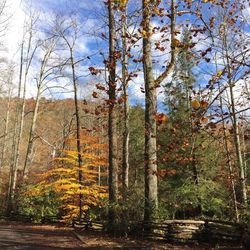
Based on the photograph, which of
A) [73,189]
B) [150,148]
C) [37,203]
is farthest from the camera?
[37,203]

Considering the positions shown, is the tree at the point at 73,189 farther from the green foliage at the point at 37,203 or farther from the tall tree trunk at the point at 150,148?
the tall tree trunk at the point at 150,148

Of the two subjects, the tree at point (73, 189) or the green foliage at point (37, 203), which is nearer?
the tree at point (73, 189)

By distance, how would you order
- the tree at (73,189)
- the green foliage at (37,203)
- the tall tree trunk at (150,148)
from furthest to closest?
the green foliage at (37,203) < the tree at (73,189) < the tall tree trunk at (150,148)

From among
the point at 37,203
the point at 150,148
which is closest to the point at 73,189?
the point at 37,203

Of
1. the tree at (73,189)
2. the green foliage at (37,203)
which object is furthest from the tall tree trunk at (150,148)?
the green foliage at (37,203)

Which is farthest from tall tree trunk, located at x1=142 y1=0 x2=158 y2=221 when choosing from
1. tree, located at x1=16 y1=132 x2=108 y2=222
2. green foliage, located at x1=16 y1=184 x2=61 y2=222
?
green foliage, located at x1=16 y1=184 x2=61 y2=222

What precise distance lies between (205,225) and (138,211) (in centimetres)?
242

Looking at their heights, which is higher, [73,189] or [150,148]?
[150,148]

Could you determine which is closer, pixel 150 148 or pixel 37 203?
pixel 150 148

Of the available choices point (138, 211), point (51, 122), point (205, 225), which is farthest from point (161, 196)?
point (51, 122)

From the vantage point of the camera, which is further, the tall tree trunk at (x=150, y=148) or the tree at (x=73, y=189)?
the tree at (x=73, y=189)

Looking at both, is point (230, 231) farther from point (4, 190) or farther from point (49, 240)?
point (4, 190)

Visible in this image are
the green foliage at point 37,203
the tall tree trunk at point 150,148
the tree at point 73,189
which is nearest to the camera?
the tall tree trunk at point 150,148

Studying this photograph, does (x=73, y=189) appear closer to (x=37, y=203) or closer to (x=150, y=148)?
(x=37, y=203)
